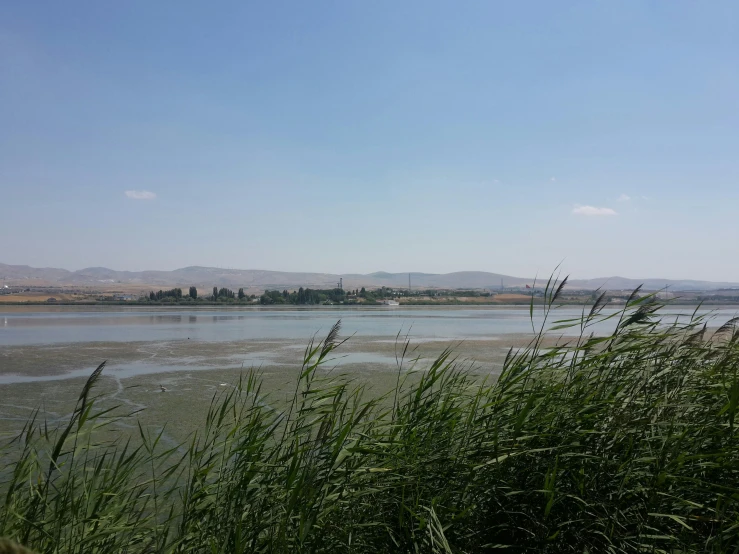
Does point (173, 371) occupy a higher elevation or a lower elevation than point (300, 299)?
lower

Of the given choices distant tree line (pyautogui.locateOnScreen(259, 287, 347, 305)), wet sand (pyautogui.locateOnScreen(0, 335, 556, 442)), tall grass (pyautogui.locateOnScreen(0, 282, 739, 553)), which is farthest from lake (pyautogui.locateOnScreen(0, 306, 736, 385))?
distant tree line (pyautogui.locateOnScreen(259, 287, 347, 305))

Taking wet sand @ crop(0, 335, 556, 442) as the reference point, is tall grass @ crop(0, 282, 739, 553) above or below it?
above

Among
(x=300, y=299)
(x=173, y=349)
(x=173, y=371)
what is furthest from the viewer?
(x=300, y=299)

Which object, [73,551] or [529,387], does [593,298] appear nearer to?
[529,387]

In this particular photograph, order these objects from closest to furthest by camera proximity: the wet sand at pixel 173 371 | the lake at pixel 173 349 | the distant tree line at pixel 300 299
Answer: the wet sand at pixel 173 371 → the lake at pixel 173 349 → the distant tree line at pixel 300 299

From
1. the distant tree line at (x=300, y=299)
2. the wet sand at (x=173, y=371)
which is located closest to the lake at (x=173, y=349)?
the wet sand at (x=173, y=371)

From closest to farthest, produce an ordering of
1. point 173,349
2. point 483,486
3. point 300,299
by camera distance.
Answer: point 483,486, point 173,349, point 300,299

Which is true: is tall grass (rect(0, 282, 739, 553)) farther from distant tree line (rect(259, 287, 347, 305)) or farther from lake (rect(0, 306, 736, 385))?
distant tree line (rect(259, 287, 347, 305))

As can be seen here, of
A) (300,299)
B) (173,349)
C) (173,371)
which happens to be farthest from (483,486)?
(300,299)

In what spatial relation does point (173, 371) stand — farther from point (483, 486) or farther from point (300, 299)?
point (300, 299)

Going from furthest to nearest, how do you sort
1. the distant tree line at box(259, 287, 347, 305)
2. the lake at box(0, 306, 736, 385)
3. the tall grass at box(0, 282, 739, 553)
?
the distant tree line at box(259, 287, 347, 305) → the lake at box(0, 306, 736, 385) → the tall grass at box(0, 282, 739, 553)

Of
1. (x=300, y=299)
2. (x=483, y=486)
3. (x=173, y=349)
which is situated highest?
(x=483, y=486)

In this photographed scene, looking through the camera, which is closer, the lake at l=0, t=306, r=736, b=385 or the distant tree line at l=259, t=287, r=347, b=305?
the lake at l=0, t=306, r=736, b=385

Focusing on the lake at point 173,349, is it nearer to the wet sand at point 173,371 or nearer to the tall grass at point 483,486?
the wet sand at point 173,371
